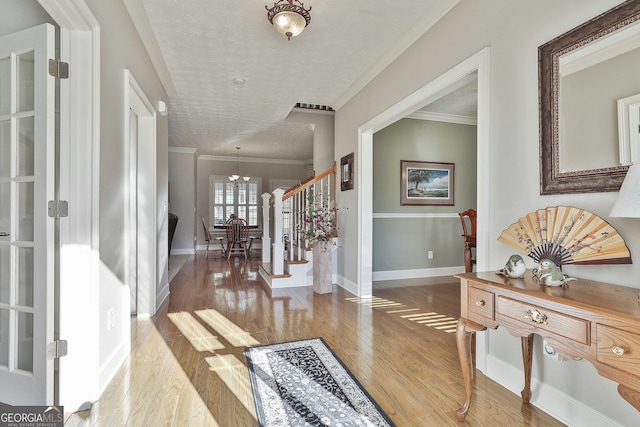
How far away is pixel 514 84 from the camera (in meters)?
1.89

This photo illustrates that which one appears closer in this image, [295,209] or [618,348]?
[618,348]

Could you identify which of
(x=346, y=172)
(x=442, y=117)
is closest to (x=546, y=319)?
(x=346, y=172)

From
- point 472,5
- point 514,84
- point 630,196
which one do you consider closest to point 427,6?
point 472,5

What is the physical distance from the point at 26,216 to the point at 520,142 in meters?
2.84

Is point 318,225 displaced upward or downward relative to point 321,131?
downward

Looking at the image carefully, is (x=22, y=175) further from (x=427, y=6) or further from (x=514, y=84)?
(x=427, y=6)

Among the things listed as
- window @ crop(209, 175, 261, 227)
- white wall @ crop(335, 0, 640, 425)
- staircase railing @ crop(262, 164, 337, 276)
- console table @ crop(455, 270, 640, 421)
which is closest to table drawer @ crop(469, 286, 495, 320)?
console table @ crop(455, 270, 640, 421)

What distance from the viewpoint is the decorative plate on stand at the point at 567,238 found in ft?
4.57

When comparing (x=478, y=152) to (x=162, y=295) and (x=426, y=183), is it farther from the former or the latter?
(x=162, y=295)

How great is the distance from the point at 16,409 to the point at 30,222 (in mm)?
989

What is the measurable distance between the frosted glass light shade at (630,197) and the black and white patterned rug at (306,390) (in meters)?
1.37

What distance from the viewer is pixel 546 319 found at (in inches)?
49.4

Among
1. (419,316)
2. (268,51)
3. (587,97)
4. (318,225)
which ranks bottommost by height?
(419,316)

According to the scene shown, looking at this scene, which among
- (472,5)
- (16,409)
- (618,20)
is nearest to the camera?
(618,20)
